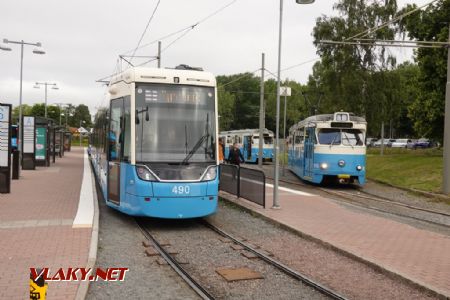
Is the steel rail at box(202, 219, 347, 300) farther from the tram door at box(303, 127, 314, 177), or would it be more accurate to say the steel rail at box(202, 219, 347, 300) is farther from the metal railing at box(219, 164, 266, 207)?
the tram door at box(303, 127, 314, 177)

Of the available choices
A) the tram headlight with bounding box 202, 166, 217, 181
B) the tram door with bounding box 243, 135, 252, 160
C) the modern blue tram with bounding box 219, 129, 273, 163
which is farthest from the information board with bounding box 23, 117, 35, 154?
the tram door with bounding box 243, 135, 252, 160

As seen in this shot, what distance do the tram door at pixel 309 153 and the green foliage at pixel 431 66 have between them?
1231cm

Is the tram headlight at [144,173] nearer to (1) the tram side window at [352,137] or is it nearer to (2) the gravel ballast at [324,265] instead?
(2) the gravel ballast at [324,265]

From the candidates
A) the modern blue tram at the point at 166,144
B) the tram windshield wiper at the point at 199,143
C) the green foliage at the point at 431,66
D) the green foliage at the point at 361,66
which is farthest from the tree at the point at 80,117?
the tram windshield wiper at the point at 199,143

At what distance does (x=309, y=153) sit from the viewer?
20.5 metres

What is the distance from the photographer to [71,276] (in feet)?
19.4

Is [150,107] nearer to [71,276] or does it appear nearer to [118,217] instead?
[118,217]

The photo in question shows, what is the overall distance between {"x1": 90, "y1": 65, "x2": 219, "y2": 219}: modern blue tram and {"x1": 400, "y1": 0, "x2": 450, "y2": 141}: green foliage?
22088 millimetres

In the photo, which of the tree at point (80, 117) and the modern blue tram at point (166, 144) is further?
the tree at point (80, 117)

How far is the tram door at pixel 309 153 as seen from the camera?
65.5 feet

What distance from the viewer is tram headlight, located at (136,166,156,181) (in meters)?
9.76

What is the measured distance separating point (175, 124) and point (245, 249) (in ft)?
10.3

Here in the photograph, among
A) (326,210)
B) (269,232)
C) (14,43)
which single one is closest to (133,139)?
(269,232)

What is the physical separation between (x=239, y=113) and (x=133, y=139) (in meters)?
87.0
